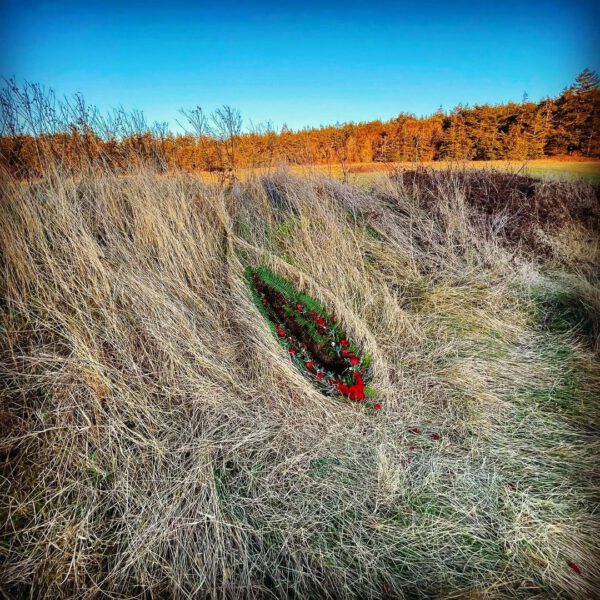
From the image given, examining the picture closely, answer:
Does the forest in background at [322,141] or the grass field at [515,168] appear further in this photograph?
the grass field at [515,168]

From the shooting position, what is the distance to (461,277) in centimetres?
368

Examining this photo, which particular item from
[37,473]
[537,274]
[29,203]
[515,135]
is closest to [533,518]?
[37,473]

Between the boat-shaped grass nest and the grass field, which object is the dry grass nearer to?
the boat-shaped grass nest

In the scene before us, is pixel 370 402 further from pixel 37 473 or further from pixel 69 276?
pixel 69 276

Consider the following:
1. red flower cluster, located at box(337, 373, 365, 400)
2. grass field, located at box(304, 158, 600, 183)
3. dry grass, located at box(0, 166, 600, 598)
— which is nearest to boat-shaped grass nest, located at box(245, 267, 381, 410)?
red flower cluster, located at box(337, 373, 365, 400)

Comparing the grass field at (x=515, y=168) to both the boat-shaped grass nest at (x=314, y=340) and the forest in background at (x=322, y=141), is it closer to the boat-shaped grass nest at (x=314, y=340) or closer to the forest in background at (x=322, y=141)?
the forest in background at (x=322, y=141)

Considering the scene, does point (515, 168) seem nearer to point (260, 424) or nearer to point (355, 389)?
point (355, 389)

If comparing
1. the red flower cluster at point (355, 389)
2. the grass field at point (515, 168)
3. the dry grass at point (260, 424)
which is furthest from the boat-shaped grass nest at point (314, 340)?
the grass field at point (515, 168)

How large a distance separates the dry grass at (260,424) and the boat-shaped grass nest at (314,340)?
0.11 m

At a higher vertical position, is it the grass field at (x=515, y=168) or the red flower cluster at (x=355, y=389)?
the grass field at (x=515, y=168)

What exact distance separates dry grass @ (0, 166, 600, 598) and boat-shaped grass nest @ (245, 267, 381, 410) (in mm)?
111

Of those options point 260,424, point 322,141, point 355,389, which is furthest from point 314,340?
point 322,141

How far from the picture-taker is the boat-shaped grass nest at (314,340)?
2.43 metres

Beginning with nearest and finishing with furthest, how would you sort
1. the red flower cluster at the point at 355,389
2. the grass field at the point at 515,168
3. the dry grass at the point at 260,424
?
the dry grass at the point at 260,424
the red flower cluster at the point at 355,389
the grass field at the point at 515,168
